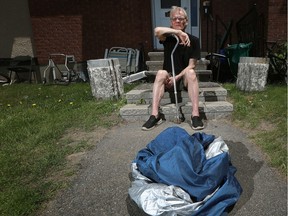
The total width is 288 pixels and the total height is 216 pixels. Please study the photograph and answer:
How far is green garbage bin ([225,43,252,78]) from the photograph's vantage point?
6652mm

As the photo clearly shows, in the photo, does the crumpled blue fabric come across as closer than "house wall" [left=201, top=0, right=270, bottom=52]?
Yes

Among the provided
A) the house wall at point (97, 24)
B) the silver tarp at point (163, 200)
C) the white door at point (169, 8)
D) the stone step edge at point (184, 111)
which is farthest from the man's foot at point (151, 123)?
the white door at point (169, 8)

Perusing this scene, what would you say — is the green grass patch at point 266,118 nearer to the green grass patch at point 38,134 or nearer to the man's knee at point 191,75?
the man's knee at point 191,75

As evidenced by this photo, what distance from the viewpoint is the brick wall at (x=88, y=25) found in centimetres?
854

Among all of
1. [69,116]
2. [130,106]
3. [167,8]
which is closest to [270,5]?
[167,8]

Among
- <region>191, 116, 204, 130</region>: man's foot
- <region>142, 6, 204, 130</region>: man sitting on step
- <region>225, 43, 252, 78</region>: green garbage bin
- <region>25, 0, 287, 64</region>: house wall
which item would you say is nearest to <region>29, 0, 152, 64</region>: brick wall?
<region>25, 0, 287, 64</region>: house wall

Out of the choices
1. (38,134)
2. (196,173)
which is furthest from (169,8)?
(196,173)

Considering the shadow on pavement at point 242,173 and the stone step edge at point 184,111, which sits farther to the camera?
the stone step edge at point 184,111

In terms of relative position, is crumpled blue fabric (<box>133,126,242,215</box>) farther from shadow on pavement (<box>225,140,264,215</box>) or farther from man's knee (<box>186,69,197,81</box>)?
man's knee (<box>186,69,197,81</box>)

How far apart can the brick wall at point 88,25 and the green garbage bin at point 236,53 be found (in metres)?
2.64

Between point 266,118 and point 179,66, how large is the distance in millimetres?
1382

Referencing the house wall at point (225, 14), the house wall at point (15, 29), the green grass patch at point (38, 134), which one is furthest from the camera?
the house wall at point (15, 29)

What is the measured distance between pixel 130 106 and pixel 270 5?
4800 mm

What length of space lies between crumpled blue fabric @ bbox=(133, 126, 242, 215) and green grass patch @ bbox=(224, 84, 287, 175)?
2.77 feet
